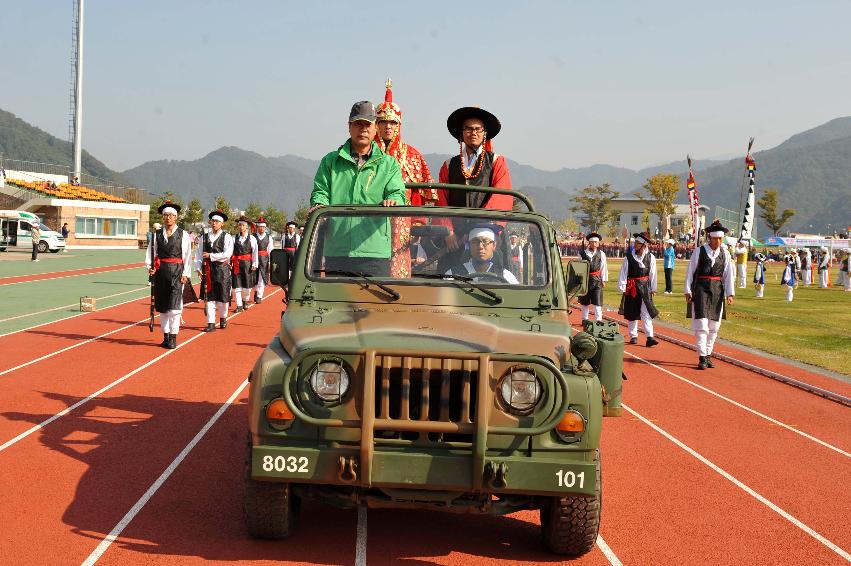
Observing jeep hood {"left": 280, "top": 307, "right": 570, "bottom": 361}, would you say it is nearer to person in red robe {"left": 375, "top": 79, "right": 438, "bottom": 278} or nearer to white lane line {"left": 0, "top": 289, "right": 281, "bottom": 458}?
person in red robe {"left": 375, "top": 79, "right": 438, "bottom": 278}

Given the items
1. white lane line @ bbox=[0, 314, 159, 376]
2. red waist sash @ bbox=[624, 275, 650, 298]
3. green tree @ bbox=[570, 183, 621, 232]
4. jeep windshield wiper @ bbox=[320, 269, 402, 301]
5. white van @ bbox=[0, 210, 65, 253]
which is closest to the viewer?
jeep windshield wiper @ bbox=[320, 269, 402, 301]

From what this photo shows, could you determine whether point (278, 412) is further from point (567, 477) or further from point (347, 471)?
point (567, 477)

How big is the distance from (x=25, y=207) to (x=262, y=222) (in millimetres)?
48612

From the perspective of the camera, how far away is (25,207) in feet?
213

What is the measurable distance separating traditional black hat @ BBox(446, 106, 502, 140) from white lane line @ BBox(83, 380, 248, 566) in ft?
12.1

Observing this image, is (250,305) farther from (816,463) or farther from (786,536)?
(786,536)

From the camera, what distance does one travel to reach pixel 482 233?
613 centimetres

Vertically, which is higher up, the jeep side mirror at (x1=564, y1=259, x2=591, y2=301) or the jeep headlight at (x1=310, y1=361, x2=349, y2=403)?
the jeep side mirror at (x1=564, y1=259, x2=591, y2=301)

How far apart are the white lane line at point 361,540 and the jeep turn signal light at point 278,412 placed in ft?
2.34

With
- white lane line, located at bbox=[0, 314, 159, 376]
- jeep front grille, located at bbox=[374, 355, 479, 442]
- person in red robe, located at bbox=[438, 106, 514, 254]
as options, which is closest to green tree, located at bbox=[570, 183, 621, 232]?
white lane line, located at bbox=[0, 314, 159, 376]

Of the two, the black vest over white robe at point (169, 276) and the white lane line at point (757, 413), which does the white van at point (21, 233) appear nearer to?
the black vest over white robe at point (169, 276)

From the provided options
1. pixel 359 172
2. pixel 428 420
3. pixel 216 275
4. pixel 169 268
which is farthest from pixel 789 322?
pixel 428 420

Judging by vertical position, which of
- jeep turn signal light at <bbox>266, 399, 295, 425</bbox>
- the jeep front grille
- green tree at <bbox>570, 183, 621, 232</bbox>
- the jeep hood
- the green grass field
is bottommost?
the green grass field

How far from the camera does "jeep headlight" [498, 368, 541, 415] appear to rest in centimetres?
468
